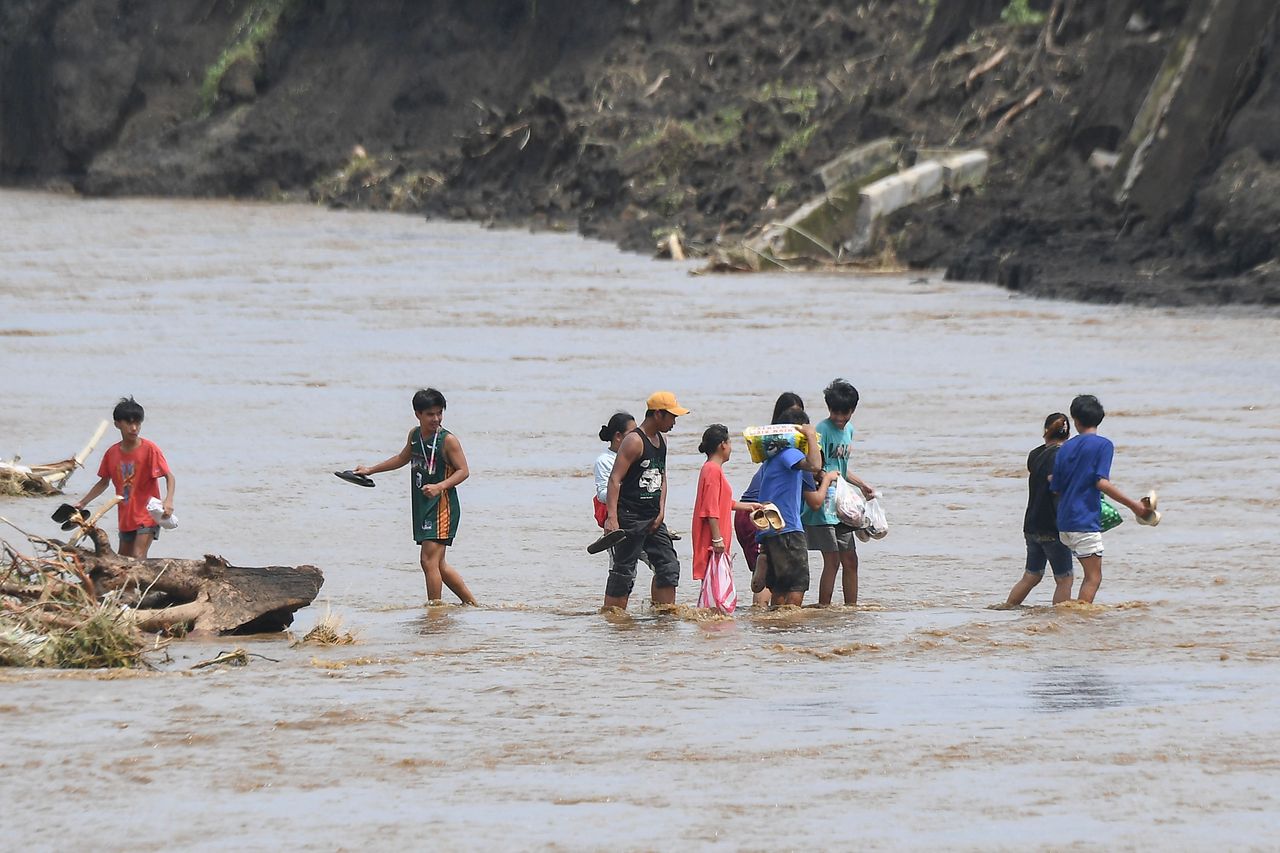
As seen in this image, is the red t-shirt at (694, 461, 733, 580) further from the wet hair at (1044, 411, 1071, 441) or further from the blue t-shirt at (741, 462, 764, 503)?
the wet hair at (1044, 411, 1071, 441)

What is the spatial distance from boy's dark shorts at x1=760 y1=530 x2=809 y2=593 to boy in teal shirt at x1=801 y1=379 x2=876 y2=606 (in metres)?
0.20

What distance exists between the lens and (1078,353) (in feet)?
85.8

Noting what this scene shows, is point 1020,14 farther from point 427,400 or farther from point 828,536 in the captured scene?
point 427,400

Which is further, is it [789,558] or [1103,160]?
[1103,160]

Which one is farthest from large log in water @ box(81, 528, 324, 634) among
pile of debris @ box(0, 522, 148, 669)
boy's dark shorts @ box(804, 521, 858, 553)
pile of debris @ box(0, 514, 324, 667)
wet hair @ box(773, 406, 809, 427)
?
boy's dark shorts @ box(804, 521, 858, 553)

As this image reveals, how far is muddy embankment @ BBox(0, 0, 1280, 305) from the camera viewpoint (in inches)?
1372

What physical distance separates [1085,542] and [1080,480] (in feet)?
1.17

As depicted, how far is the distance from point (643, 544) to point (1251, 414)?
11114 millimetres

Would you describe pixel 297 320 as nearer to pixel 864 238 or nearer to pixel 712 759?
pixel 864 238

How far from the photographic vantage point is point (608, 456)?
11.7 meters

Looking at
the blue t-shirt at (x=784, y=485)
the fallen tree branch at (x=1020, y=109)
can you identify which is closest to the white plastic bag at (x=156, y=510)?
the blue t-shirt at (x=784, y=485)

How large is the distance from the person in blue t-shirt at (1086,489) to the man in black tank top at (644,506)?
207 centimetres

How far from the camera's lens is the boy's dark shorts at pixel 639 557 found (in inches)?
442

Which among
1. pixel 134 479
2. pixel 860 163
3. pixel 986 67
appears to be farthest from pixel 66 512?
pixel 986 67
